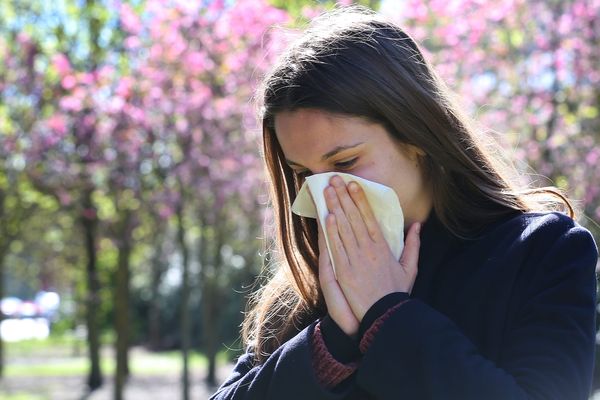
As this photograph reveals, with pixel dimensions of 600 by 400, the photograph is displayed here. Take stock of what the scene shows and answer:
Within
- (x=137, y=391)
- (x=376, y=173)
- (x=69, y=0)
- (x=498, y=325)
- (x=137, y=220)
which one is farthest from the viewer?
(x=137, y=391)

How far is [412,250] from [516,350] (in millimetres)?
293

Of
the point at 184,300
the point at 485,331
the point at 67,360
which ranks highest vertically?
the point at 485,331

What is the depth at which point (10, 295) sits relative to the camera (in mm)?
47938

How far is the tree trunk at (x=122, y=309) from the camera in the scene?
1108 centimetres

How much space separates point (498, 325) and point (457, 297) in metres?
0.11

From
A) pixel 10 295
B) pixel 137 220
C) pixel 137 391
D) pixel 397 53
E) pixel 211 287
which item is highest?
pixel 397 53

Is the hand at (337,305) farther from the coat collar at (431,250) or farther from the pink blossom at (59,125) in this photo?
the pink blossom at (59,125)

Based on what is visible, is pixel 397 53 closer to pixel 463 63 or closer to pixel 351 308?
pixel 351 308

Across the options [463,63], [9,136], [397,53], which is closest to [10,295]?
[9,136]

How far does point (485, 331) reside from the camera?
1.58 metres

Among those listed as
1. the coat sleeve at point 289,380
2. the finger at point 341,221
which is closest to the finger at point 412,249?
the finger at point 341,221

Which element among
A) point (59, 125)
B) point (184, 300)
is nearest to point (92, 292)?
point (59, 125)

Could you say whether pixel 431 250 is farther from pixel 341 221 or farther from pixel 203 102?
pixel 203 102

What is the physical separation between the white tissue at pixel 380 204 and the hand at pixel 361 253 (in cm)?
1
